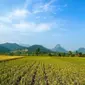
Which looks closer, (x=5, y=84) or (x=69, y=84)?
(x=5, y=84)

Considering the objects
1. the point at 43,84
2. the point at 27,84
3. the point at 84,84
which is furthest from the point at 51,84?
the point at 84,84

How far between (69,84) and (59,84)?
102 centimetres

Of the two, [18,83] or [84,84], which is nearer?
[18,83]

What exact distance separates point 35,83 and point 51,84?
1.51 meters

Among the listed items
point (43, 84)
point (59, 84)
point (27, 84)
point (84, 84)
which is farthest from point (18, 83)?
point (84, 84)

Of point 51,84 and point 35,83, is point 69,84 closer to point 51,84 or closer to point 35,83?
point 51,84

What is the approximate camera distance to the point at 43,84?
17250 mm

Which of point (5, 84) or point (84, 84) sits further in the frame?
point (84, 84)

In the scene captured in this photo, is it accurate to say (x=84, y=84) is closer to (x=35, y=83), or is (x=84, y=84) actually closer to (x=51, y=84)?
(x=51, y=84)

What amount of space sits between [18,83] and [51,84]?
300cm

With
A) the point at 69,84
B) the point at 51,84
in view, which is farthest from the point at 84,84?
the point at 51,84

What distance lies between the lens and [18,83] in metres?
17.2

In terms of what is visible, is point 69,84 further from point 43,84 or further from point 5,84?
point 5,84

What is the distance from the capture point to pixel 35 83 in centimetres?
1772
